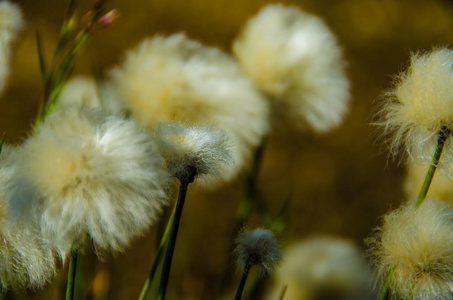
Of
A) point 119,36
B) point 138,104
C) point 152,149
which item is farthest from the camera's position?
point 119,36

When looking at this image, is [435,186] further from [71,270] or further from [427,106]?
[71,270]

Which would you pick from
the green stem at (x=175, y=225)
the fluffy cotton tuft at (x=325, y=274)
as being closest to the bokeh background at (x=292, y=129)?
the fluffy cotton tuft at (x=325, y=274)

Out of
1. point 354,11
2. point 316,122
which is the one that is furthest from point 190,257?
point 354,11

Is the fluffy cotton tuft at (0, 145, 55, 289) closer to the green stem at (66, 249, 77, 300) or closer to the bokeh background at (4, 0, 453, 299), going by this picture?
the green stem at (66, 249, 77, 300)

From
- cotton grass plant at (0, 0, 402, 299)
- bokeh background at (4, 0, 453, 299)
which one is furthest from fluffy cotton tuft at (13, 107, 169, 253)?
bokeh background at (4, 0, 453, 299)

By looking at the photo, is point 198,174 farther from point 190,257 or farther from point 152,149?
point 190,257

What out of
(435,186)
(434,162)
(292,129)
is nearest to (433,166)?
(434,162)
